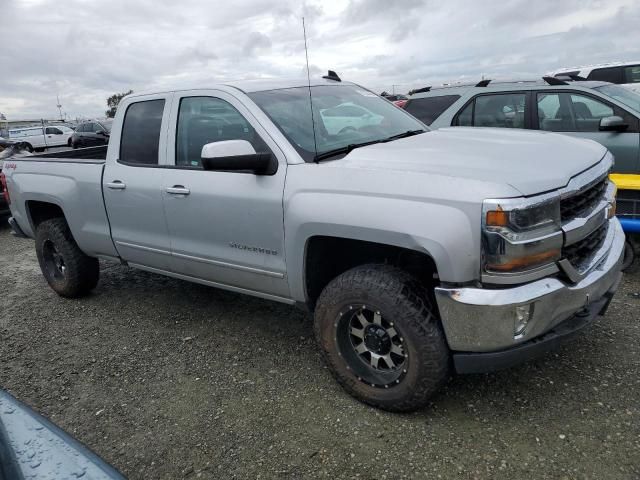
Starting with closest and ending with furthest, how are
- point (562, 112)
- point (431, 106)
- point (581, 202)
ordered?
point (581, 202) < point (562, 112) < point (431, 106)

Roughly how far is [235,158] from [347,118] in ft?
3.33

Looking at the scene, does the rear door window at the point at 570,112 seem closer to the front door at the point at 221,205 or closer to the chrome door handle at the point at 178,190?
the front door at the point at 221,205

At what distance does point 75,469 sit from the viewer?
1.53 m

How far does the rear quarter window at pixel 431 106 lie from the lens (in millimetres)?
6211

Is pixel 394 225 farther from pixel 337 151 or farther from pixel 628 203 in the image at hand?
pixel 628 203

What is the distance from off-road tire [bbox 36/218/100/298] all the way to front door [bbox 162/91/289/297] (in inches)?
59.1

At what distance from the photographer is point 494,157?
9.08 feet

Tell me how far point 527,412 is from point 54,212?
15.0 feet

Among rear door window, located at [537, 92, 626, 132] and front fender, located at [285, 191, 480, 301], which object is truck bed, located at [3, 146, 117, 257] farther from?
rear door window, located at [537, 92, 626, 132]

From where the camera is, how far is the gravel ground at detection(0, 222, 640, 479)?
2568 mm

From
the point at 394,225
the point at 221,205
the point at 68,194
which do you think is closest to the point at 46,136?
the point at 68,194

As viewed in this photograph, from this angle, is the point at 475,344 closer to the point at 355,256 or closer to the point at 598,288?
the point at 598,288

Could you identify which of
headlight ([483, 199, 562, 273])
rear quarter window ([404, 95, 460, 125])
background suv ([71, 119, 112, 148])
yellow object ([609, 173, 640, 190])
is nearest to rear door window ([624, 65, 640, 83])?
rear quarter window ([404, 95, 460, 125])

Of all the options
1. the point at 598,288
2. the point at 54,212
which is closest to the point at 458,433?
the point at 598,288
